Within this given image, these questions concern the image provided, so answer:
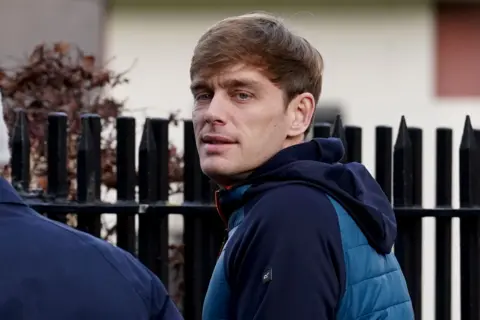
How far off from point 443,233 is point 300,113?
1.82m

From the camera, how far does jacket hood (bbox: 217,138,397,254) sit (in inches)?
98.8

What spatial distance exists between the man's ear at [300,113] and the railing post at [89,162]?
1.42 m

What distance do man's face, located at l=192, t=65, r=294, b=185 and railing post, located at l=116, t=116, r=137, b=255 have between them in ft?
4.63

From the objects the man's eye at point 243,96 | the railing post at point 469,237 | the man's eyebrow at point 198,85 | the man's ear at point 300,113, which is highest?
the man's eyebrow at point 198,85

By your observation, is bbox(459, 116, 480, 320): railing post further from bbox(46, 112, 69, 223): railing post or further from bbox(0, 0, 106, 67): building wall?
bbox(0, 0, 106, 67): building wall

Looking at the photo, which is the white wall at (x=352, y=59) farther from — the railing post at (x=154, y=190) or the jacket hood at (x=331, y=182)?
the jacket hood at (x=331, y=182)

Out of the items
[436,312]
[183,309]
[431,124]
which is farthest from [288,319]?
[431,124]

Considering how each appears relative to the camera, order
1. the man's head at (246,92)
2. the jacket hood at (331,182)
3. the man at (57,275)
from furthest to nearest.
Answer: the man's head at (246,92), the jacket hood at (331,182), the man at (57,275)

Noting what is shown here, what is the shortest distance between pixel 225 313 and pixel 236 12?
7996mm

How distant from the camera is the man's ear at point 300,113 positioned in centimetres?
266

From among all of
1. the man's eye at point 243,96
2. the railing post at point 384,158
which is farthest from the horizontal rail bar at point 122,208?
the man's eye at point 243,96

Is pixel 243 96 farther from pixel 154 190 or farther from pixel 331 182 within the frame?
pixel 154 190

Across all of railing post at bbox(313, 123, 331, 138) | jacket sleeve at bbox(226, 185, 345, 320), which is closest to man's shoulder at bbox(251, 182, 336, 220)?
jacket sleeve at bbox(226, 185, 345, 320)

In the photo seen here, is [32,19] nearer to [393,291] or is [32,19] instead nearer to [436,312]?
[436,312]
